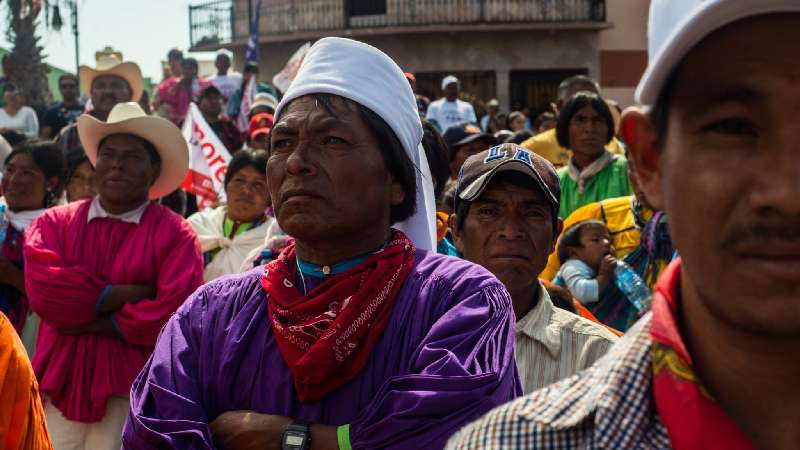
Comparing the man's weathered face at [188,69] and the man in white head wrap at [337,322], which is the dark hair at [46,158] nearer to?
the man in white head wrap at [337,322]

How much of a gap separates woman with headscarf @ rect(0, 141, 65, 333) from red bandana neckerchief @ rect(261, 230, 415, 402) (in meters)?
3.45

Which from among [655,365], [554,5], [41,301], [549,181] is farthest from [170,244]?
[554,5]

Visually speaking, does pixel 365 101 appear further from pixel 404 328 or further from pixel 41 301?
pixel 41 301

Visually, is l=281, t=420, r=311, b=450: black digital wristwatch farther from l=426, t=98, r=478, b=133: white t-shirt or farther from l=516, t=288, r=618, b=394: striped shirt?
l=426, t=98, r=478, b=133: white t-shirt

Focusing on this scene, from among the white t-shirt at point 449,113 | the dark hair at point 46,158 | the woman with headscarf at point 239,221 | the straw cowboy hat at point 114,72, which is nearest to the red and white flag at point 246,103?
the straw cowboy hat at point 114,72

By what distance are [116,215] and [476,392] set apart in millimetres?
3227

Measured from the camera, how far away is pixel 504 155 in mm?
3506

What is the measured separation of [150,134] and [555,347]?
3.07 m

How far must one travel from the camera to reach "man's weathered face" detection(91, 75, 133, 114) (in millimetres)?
9398

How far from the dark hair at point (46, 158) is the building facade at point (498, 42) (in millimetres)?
22321

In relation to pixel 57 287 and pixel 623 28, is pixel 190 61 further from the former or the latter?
pixel 623 28

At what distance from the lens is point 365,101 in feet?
9.00

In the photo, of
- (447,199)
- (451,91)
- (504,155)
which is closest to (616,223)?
(447,199)

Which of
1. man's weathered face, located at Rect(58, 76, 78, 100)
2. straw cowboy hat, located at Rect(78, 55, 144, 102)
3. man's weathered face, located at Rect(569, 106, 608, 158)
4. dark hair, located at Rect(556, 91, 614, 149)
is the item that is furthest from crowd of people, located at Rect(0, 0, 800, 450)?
man's weathered face, located at Rect(58, 76, 78, 100)
